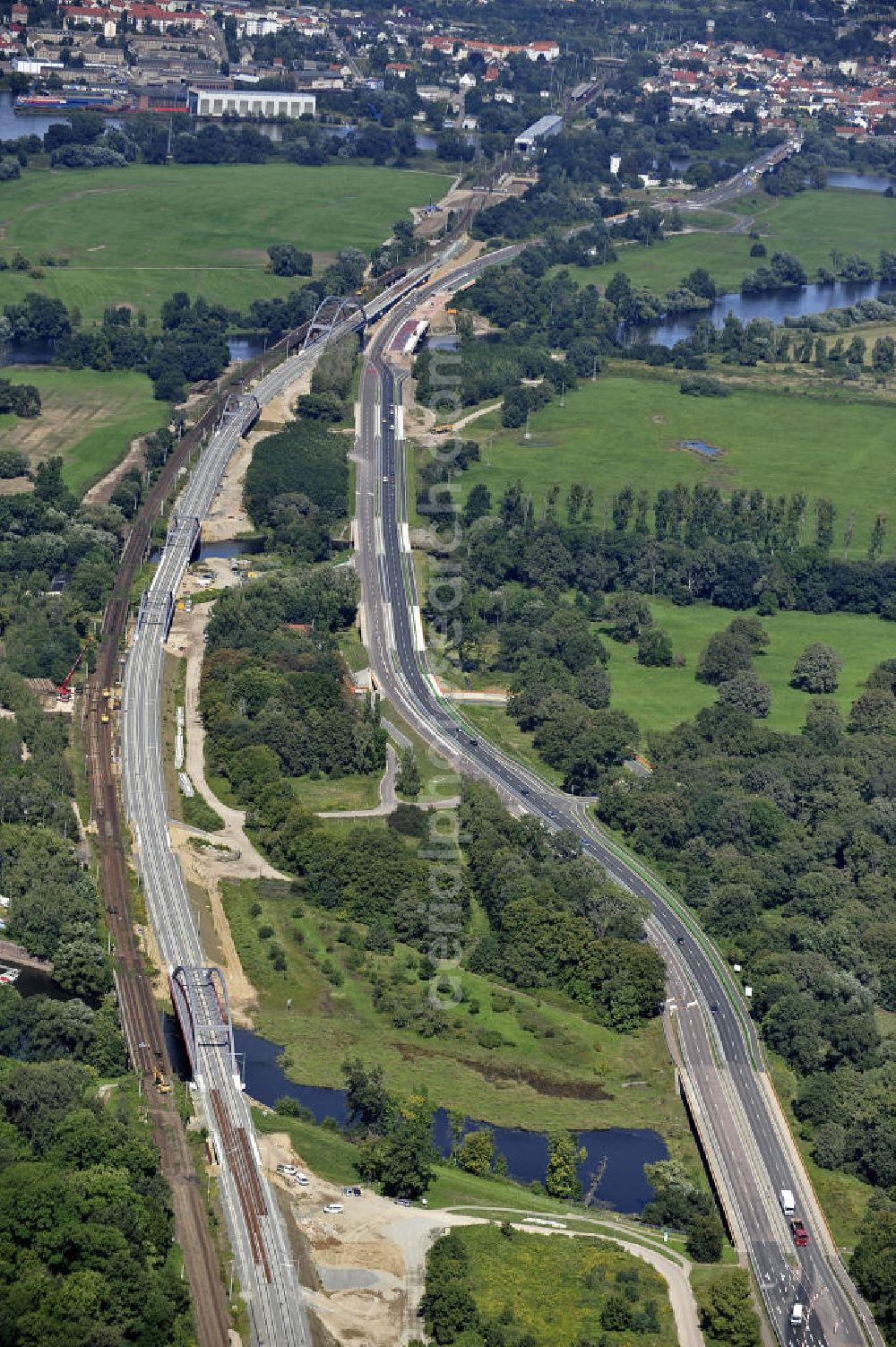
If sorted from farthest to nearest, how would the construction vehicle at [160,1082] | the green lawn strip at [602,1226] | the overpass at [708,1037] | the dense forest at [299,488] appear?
the dense forest at [299,488]
the construction vehicle at [160,1082]
the green lawn strip at [602,1226]
the overpass at [708,1037]

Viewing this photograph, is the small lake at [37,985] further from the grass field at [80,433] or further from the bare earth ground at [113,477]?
the grass field at [80,433]

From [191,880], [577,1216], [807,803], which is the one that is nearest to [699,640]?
[807,803]

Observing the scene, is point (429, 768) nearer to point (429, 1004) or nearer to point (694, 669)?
point (429, 1004)

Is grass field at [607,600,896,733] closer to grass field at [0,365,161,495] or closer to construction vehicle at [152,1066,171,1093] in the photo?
grass field at [0,365,161,495]

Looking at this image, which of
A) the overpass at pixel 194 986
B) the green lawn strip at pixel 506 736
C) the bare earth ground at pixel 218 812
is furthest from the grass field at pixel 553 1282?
the green lawn strip at pixel 506 736

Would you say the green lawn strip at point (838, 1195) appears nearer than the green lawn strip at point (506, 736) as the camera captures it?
Yes

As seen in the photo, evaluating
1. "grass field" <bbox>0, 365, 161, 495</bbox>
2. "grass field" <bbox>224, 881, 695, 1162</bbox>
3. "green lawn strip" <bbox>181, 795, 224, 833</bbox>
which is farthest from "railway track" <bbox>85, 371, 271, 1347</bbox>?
"grass field" <bbox>0, 365, 161, 495</bbox>

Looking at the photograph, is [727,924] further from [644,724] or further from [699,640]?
[699,640]

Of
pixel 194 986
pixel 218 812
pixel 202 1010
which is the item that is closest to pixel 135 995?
pixel 194 986
